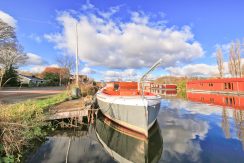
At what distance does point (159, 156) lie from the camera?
7.82 meters

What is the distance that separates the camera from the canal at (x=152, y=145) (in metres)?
7.68

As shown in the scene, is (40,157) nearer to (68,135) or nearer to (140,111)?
(68,135)

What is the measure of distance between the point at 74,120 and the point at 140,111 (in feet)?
17.1

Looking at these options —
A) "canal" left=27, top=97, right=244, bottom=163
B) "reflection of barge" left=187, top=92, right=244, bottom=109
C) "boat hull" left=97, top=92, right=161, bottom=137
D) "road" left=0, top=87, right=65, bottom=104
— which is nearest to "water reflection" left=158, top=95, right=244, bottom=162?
"canal" left=27, top=97, right=244, bottom=163

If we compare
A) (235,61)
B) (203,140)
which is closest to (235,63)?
(235,61)

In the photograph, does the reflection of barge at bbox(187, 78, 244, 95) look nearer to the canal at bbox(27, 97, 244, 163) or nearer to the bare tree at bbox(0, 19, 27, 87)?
the canal at bbox(27, 97, 244, 163)

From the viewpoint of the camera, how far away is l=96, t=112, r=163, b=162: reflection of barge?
7.97 m

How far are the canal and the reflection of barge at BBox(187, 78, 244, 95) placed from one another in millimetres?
21804

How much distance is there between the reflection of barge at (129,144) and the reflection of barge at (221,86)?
81.0 ft

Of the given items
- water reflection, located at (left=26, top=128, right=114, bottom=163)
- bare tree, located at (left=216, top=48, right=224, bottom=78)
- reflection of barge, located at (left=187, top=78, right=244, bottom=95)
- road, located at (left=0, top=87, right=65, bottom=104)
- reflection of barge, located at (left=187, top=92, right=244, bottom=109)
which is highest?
bare tree, located at (left=216, top=48, right=224, bottom=78)

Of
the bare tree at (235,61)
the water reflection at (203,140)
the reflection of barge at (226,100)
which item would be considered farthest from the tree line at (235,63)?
the water reflection at (203,140)

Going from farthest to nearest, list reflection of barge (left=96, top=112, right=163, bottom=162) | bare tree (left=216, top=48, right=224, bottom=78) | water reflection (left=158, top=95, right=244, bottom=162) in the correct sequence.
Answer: bare tree (left=216, top=48, right=224, bottom=78)
reflection of barge (left=96, top=112, right=163, bottom=162)
water reflection (left=158, top=95, right=244, bottom=162)

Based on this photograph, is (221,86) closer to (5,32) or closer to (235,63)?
(235,63)

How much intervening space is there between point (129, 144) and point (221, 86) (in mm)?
31990
